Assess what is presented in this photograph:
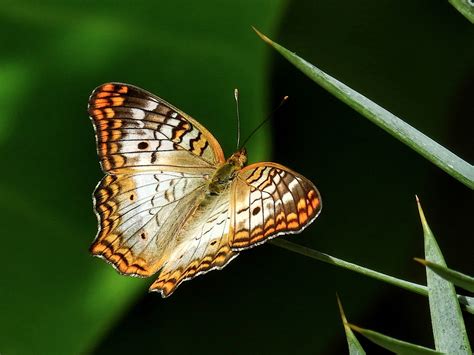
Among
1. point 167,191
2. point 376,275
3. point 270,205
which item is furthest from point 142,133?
point 376,275

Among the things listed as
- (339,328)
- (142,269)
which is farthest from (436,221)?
(142,269)

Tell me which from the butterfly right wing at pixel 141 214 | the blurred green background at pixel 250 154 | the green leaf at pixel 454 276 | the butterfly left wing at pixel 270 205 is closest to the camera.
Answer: the green leaf at pixel 454 276

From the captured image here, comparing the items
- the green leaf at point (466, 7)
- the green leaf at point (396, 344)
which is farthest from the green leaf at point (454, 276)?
the green leaf at point (466, 7)

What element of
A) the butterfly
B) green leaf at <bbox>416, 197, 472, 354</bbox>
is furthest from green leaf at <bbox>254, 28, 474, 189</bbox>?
the butterfly

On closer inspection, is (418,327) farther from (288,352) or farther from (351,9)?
(351,9)

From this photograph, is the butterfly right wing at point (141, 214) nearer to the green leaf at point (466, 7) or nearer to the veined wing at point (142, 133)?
the veined wing at point (142, 133)

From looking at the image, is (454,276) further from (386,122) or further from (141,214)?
(141,214)

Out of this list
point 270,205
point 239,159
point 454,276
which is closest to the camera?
point 454,276
